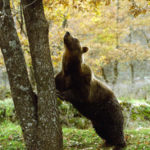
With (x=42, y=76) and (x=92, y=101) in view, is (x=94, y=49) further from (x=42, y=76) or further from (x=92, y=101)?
(x=42, y=76)

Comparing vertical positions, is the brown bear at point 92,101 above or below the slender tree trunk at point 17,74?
below

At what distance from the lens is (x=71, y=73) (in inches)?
192

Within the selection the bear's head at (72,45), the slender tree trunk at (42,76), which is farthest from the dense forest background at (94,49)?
the bear's head at (72,45)

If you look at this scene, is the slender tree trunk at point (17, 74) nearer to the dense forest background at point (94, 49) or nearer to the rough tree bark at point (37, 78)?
the rough tree bark at point (37, 78)

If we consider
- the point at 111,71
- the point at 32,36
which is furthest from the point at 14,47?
the point at 111,71

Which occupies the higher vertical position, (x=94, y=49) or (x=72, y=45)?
(x=72, y=45)

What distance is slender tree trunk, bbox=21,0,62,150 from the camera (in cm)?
333

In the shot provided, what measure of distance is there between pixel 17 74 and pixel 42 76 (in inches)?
15.9

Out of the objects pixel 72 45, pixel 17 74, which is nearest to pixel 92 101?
pixel 72 45

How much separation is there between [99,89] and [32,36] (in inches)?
91.9

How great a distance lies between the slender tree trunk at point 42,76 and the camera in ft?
10.9

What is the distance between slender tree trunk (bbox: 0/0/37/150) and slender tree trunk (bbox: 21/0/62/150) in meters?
0.15

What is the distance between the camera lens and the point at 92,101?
479 cm

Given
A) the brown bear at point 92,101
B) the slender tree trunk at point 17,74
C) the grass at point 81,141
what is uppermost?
the slender tree trunk at point 17,74
